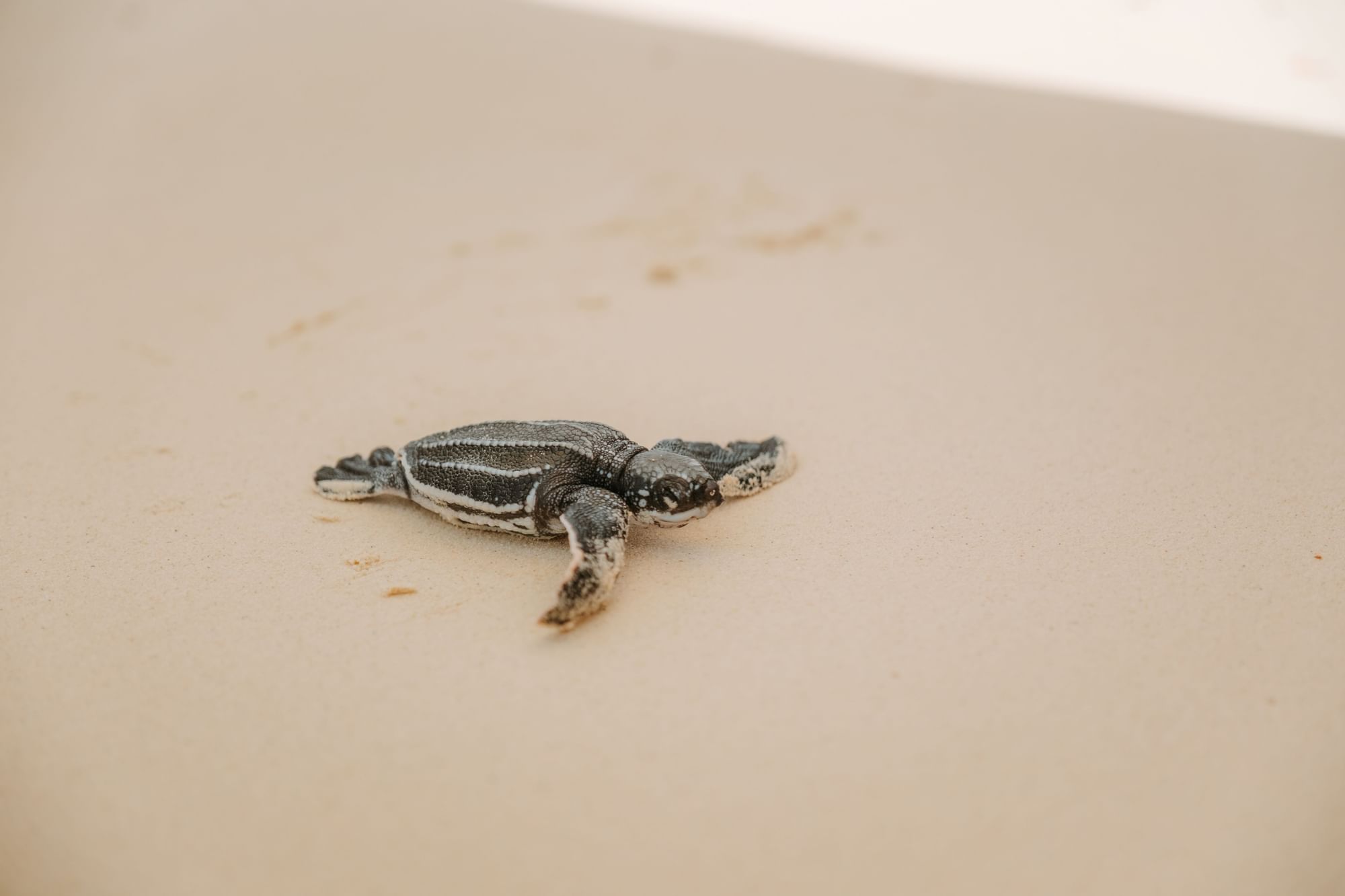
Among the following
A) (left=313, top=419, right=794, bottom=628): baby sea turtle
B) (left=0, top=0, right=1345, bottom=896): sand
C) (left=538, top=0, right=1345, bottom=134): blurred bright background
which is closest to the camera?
(left=0, top=0, right=1345, bottom=896): sand

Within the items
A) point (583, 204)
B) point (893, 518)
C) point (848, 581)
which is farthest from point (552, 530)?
point (583, 204)

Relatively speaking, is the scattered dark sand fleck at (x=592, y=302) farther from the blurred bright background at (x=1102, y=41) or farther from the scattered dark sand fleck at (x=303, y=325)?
the blurred bright background at (x=1102, y=41)

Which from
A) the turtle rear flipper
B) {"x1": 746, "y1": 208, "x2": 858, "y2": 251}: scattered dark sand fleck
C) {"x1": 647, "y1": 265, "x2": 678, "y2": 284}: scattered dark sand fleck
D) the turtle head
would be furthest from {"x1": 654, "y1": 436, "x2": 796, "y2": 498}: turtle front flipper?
{"x1": 746, "y1": 208, "x2": 858, "y2": 251}: scattered dark sand fleck

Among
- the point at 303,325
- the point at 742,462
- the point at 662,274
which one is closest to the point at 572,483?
the point at 742,462

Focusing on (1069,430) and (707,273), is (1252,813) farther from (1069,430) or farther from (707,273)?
(707,273)

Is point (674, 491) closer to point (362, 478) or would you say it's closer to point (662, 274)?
point (362, 478)

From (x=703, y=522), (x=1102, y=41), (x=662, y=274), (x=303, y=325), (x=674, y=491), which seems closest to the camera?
(x=674, y=491)

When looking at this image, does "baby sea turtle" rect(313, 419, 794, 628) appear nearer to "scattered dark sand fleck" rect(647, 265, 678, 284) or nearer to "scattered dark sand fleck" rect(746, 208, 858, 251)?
"scattered dark sand fleck" rect(647, 265, 678, 284)
